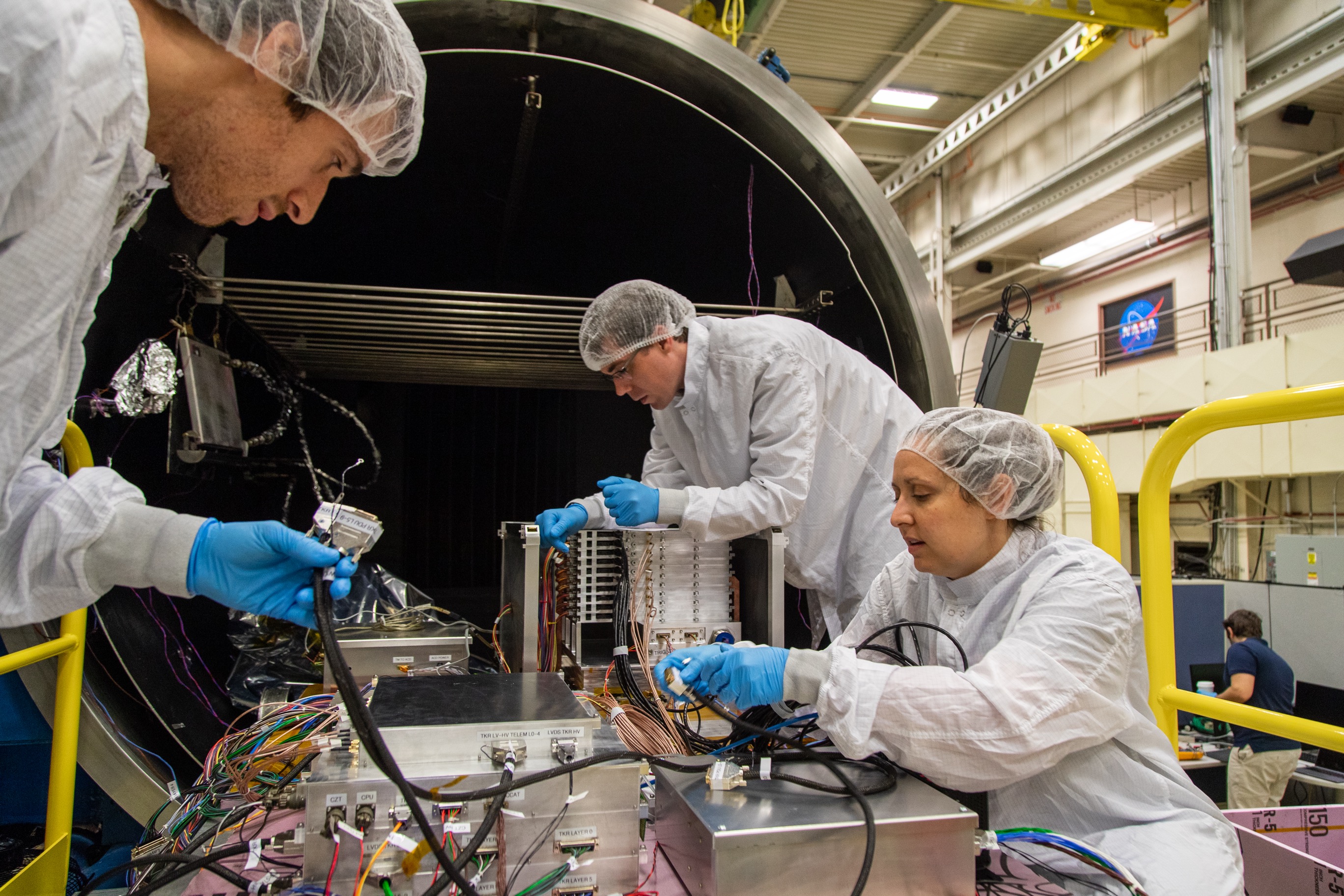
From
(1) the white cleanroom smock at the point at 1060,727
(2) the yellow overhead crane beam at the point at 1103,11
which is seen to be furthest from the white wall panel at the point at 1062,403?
(1) the white cleanroom smock at the point at 1060,727

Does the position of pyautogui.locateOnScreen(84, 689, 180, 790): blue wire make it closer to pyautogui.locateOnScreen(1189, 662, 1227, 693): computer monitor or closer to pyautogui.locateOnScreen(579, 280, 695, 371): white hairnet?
pyautogui.locateOnScreen(579, 280, 695, 371): white hairnet

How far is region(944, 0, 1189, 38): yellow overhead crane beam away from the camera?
463 centimetres

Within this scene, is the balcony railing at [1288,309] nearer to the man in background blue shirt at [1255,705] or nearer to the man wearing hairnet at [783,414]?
the man in background blue shirt at [1255,705]

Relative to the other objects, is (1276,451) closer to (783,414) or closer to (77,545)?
(783,414)

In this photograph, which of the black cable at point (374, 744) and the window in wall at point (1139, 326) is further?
the window in wall at point (1139, 326)

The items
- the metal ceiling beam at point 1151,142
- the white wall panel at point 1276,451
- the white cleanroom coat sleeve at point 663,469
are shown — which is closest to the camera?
the white cleanroom coat sleeve at point 663,469

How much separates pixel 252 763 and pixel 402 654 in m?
0.54

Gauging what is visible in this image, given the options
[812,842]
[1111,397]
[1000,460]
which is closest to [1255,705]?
[1000,460]

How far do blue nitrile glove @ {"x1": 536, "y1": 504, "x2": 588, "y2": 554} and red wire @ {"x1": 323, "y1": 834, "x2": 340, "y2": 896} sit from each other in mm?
710

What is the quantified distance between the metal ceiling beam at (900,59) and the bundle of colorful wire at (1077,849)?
536cm

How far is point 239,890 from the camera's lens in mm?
802

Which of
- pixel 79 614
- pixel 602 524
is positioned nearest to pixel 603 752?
pixel 602 524

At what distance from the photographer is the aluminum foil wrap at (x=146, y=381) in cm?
162

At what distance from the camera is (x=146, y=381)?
5.49 ft
